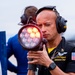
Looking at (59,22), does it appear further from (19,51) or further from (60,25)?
(19,51)

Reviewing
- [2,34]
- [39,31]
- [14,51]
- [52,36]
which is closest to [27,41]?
[39,31]

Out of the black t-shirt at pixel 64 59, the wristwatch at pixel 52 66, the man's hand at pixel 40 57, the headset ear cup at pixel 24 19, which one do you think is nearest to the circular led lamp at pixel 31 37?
the man's hand at pixel 40 57

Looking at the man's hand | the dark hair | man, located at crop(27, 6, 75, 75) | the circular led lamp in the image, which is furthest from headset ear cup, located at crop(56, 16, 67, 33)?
the dark hair

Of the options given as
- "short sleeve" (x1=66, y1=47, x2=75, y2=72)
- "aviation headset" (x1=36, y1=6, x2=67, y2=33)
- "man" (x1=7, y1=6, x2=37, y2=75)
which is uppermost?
"aviation headset" (x1=36, y1=6, x2=67, y2=33)

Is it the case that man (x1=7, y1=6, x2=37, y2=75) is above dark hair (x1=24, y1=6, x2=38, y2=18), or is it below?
below

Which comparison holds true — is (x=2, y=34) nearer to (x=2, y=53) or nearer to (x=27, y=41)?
(x=2, y=53)

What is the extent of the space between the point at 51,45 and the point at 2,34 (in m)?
1.08

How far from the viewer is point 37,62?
9.02ft

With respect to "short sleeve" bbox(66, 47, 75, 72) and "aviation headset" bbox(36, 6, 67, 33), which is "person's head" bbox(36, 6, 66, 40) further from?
"short sleeve" bbox(66, 47, 75, 72)

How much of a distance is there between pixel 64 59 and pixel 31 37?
44cm

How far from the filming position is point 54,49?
3039 mm

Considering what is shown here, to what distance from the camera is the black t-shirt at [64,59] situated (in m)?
2.95

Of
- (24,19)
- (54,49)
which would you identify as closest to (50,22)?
(54,49)

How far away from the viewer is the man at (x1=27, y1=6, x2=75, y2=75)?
2818 mm
